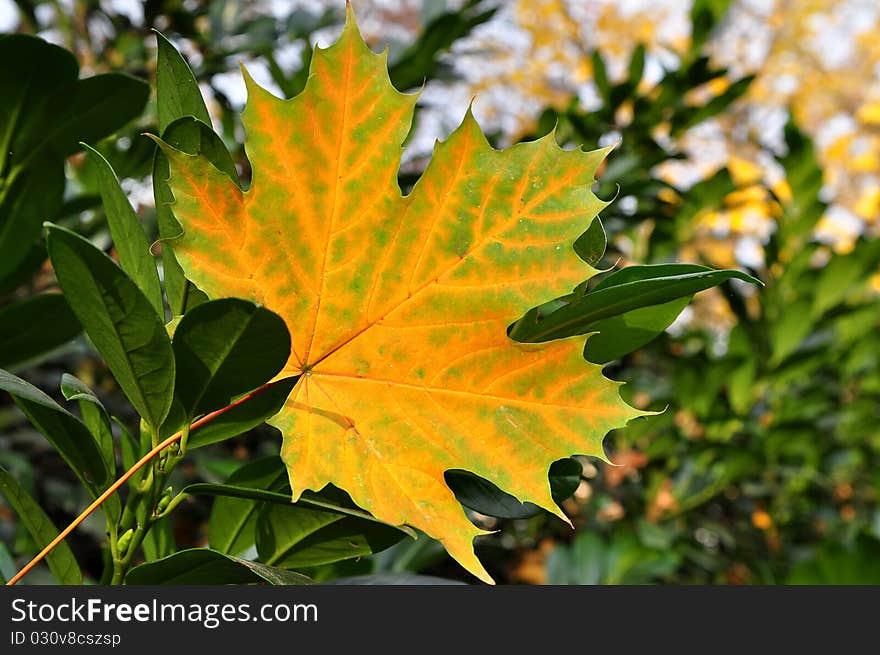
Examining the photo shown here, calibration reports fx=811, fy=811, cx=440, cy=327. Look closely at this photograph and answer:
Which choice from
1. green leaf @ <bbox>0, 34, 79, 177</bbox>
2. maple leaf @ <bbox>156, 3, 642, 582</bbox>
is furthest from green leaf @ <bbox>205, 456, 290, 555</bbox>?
green leaf @ <bbox>0, 34, 79, 177</bbox>

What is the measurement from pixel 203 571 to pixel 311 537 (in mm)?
80

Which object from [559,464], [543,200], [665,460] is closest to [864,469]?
[665,460]

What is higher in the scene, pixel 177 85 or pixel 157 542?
pixel 177 85

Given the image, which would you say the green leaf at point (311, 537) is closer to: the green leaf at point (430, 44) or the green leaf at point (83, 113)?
the green leaf at point (83, 113)

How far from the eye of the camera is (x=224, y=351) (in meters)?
0.38

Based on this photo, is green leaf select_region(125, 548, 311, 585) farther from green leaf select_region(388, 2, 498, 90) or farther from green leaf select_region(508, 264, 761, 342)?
green leaf select_region(388, 2, 498, 90)

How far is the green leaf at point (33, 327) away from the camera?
1.98 feet

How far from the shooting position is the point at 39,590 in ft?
1.34

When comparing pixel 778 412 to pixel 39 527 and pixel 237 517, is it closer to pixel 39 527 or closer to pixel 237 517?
pixel 237 517

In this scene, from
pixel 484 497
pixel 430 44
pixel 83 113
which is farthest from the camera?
pixel 430 44

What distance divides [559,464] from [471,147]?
22cm

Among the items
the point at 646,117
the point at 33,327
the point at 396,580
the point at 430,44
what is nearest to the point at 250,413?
the point at 396,580

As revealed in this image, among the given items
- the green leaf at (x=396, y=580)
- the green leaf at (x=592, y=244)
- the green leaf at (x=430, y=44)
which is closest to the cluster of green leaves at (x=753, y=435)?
the green leaf at (x=430, y=44)

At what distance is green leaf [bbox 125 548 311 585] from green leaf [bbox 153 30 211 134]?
8.9 inches
